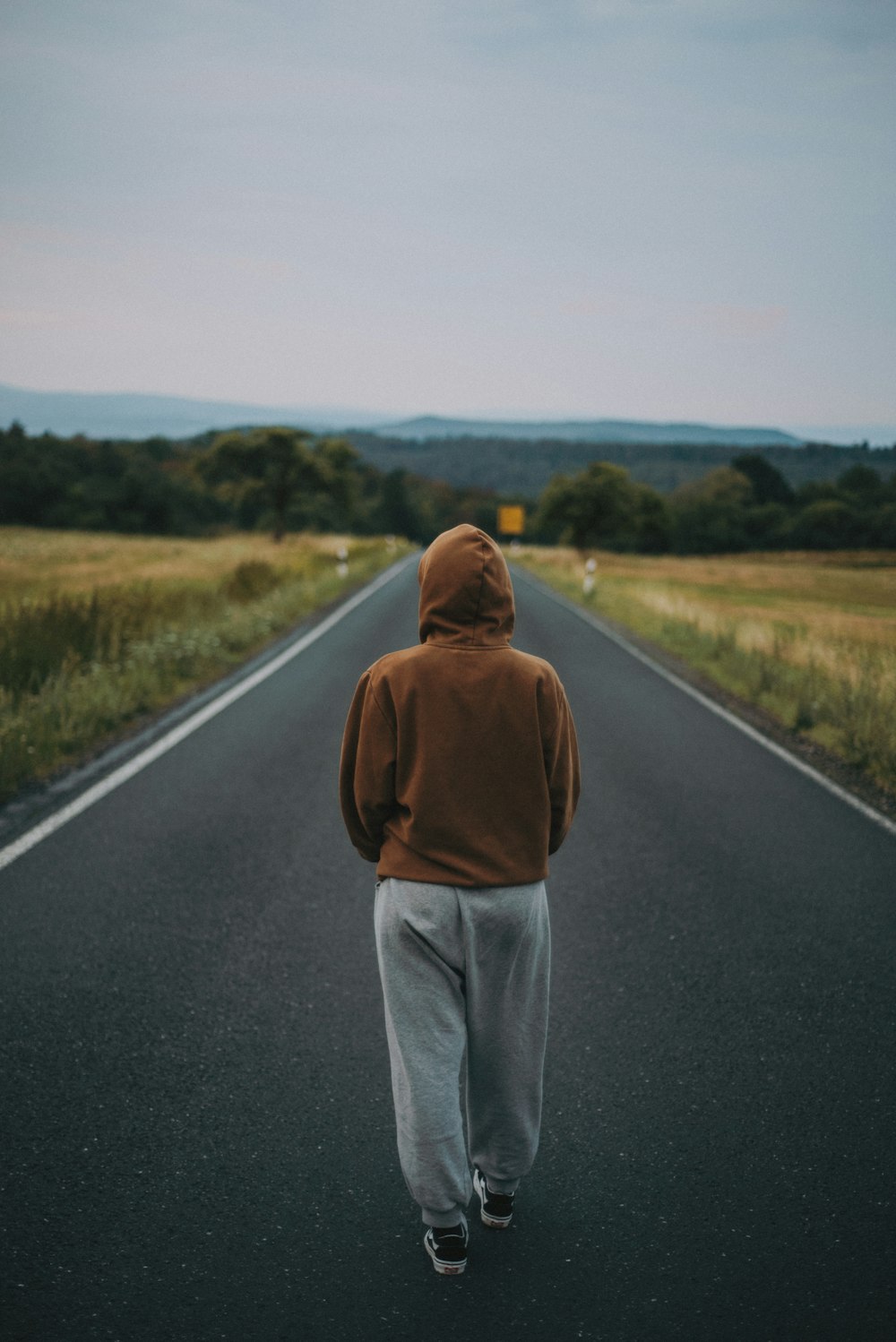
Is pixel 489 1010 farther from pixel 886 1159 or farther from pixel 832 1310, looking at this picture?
pixel 886 1159

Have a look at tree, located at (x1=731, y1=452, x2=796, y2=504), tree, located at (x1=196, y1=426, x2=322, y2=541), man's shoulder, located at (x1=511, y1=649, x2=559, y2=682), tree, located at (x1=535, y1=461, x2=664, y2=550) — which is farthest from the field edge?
tree, located at (x1=731, y1=452, x2=796, y2=504)

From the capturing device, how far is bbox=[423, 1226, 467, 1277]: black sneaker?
2.54m

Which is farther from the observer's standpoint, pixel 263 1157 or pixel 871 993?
pixel 871 993

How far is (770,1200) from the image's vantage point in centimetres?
286

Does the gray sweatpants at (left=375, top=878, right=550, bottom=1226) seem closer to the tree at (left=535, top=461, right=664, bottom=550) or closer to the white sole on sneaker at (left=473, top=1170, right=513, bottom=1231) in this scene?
the white sole on sneaker at (left=473, top=1170, right=513, bottom=1231)

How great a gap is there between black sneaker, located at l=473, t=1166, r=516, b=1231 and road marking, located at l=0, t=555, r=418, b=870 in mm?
3865

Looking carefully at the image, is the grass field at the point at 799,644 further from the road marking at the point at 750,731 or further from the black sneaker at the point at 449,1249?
the black sneaker at the point at 449,1249

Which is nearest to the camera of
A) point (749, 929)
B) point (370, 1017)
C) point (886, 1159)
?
point (886, 1159)

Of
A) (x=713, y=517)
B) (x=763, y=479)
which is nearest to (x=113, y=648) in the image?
(x=713, y=517)

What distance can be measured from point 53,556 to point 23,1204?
140ft

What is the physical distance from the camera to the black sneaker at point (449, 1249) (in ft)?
8.33

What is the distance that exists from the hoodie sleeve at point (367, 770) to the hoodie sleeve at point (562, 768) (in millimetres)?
411

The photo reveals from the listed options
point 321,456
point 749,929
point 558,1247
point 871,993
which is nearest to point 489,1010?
point 558,1247

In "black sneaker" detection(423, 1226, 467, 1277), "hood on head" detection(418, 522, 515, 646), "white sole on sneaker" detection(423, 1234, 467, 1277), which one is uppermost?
"hood on head" detection(418, 522, 515, 646)
